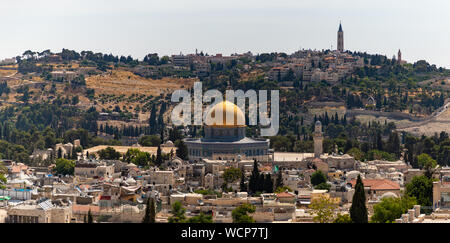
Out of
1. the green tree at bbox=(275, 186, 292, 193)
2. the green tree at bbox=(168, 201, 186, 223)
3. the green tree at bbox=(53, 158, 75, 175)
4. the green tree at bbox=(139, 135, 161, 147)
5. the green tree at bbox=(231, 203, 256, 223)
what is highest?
the green tree at bbox=(168, 201, 186, 223)

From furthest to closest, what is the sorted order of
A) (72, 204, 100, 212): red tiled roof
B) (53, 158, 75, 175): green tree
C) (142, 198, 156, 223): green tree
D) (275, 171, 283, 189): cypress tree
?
(53, 158, 75, 175): green tree, (275, 171, 283, 189): cypress tree, (72, 204, 100, 212): red tiled roof, (142, 198, 156, 223): green tree

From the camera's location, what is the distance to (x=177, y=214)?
34.0 m

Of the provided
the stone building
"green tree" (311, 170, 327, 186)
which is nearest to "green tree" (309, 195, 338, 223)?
"green tree" (311, 170, 327, 186)

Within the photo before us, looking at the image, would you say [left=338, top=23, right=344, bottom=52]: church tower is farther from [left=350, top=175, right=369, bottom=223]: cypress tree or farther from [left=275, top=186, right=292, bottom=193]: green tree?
[left=350, top=175, right=369, bottom=223]: cypress tree

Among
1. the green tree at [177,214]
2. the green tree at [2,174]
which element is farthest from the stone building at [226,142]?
the green tree at [177,214]

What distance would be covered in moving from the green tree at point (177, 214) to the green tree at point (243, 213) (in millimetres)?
1541

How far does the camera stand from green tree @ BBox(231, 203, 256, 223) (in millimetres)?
34625

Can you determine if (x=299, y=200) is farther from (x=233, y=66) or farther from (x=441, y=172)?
(x=233, y=66)

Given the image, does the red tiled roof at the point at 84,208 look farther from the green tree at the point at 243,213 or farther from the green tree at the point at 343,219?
the green tree at the point at 343,219

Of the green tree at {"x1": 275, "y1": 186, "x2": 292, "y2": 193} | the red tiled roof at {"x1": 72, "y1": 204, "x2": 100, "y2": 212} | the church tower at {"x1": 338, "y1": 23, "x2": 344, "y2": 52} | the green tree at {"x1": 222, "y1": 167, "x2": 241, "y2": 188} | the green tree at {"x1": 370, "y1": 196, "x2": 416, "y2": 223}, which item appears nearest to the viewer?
the green tree at {"x1": 370, "y1": 196, "x2": 416, "y2": 223}

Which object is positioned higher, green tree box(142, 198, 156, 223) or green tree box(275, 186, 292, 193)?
green tree box(142, 198, 156, 223)

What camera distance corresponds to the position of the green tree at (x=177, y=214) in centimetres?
3213

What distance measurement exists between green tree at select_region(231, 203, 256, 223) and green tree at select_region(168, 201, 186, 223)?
1.54 m
